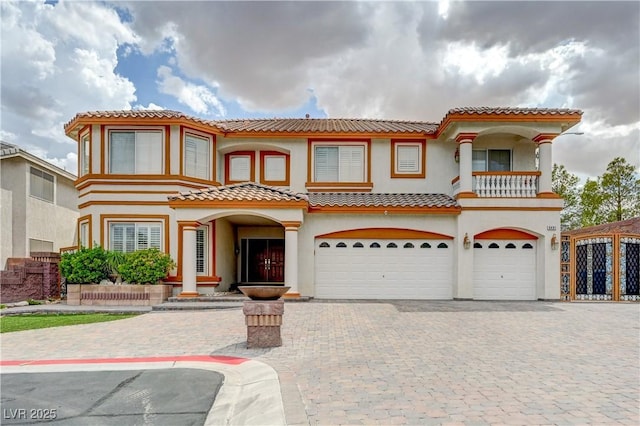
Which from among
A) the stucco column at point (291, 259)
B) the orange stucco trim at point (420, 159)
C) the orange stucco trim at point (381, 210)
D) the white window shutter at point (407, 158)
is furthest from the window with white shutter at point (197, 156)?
the white window shutter at point (407, 158)

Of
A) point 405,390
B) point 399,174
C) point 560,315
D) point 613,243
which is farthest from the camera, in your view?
point 399,174

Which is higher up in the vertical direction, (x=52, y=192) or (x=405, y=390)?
(x=52, y=192)

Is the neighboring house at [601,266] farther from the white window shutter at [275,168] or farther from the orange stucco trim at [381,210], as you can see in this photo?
the white window shutter at [275,168]

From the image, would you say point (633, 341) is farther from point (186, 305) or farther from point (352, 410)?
point (186, 305)

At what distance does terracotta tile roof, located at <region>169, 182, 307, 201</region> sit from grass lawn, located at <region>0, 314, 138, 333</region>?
14.4ft

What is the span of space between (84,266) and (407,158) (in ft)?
43.6

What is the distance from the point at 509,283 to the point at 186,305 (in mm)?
11871

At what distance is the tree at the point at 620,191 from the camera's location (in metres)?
26.8

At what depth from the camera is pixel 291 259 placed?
46.2 ft

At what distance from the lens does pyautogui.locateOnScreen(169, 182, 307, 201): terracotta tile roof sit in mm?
13820

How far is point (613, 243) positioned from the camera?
1473 centimetres

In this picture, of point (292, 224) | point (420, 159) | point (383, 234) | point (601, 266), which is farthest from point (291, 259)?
point (601, 266)

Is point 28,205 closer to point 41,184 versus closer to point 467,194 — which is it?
point 41,184

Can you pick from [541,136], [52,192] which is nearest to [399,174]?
[541,136]
